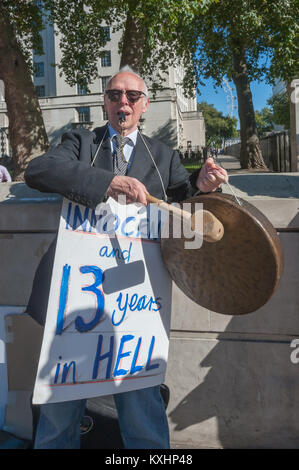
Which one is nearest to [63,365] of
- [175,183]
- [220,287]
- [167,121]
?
[220,287]

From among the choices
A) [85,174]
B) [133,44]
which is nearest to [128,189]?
[85,174]

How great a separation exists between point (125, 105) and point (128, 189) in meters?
0.57

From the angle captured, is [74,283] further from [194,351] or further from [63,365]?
[194,351]

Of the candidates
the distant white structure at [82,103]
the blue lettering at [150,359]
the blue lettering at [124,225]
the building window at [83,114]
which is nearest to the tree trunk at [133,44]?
the blue lettering at [124,225]

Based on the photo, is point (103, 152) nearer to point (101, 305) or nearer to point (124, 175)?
point (124, 175)

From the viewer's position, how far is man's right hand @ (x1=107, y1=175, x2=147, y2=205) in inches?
65.3

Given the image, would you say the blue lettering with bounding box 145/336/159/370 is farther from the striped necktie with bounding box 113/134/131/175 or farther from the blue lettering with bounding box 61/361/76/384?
the striped necktie with bounding box 113/134/131/175

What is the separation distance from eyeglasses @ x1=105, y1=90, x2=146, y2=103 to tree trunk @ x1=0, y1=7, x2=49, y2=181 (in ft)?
24.7

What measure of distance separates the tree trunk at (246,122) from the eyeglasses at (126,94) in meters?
16.3

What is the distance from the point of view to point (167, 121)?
46.0 metres

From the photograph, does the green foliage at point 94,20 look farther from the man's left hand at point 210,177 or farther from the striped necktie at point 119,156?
the man's left hand at point 210,177

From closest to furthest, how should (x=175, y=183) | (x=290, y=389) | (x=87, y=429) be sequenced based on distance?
(x=175, y=183)
(x=87, y=429)
(x=290, y=389)

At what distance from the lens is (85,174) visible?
68.2 inches

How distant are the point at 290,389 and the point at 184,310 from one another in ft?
3.04
